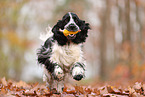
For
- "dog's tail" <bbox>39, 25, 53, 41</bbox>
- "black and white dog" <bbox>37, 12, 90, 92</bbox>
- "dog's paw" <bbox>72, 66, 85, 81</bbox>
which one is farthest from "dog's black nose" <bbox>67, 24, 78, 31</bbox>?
"dog's tail" <bbox>39, 25, 53, 41</bbox>

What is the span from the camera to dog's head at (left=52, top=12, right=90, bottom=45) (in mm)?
5007

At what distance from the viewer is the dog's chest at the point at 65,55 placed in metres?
5.13

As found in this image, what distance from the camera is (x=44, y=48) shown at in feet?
18.3

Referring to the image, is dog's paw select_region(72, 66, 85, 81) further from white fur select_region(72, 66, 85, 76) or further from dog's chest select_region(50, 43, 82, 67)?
dog's chest select_region(50, 43, 82, 67)

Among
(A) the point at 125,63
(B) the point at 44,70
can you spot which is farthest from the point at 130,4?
(B) the point at 44,70

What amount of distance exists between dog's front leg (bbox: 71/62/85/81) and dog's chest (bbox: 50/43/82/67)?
7.1 inches

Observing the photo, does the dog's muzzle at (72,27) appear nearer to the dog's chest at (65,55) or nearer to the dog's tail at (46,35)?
the dog's chest at (65,55)

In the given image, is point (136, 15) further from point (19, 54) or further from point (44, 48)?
point (44, 48)

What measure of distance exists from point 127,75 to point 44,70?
11192 mm

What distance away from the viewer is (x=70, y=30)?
16.4 feet

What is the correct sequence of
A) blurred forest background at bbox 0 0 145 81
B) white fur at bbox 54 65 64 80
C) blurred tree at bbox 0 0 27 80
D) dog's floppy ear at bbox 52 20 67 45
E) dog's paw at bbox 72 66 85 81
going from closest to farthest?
dog's paw at bbox 72 66 85 81, white fur at bbox 54 65 64 80, dog's floppy ear at bbox 52 20 67 45, blurred tree at bbox 0 0 27 80, blurred forest background at bbox 0 0 145 81

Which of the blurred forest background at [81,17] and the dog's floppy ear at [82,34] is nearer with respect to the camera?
the dog's floppy ear at [82,34]

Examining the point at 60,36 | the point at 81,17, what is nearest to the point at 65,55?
the point at 60,36

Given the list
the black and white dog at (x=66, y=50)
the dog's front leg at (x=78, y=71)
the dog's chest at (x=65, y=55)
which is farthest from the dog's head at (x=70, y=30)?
the dog's front leg at (x=78, y=71)
